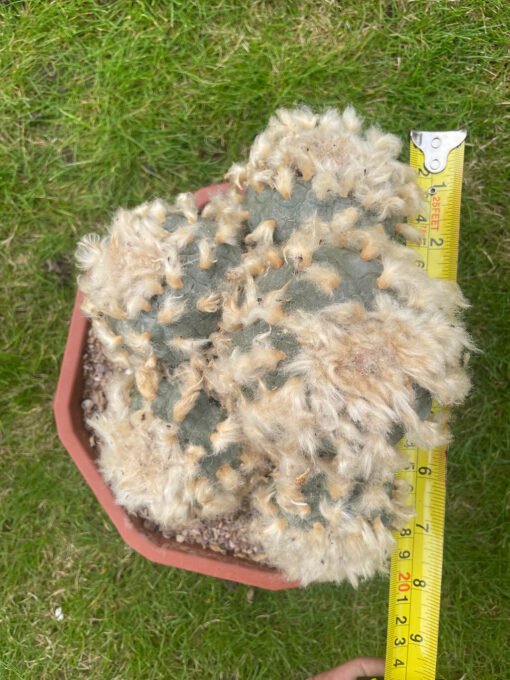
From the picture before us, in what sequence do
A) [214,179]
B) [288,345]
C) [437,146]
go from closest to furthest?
[288,345], [437,146], [214,179]

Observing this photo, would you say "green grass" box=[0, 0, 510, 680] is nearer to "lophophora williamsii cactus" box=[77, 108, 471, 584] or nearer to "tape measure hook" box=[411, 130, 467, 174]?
"tape measure hook" box=[411, 130, 467, 174]

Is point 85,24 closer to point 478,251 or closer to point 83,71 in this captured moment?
point 83,71

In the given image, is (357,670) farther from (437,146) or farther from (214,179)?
(214,179)

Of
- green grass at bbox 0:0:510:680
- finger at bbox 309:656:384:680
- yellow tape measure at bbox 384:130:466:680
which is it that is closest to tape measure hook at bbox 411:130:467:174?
yellow tape measure at bbox 384:130:466:680

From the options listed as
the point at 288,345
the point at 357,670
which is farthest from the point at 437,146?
the point at 357,670

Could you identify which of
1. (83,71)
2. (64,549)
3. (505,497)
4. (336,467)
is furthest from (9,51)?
(505,497)
